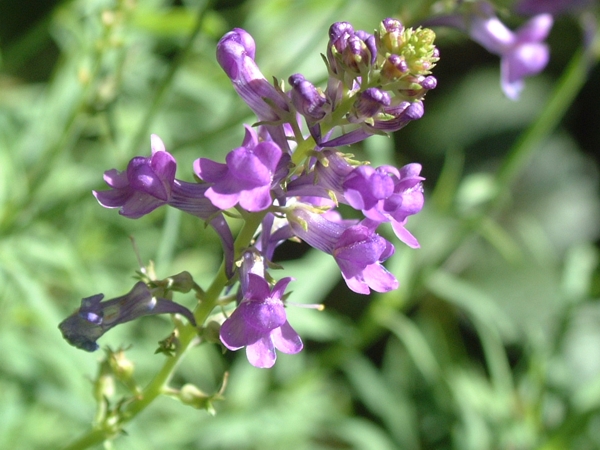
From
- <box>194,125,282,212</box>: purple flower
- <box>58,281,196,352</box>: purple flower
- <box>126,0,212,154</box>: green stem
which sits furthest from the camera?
<box>126,0,212,154</box>: green stem

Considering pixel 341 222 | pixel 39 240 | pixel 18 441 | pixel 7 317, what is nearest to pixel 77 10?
pixel 39 240

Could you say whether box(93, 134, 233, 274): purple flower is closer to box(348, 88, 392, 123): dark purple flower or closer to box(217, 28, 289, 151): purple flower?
box(217, 28, 289, 151): purple flower

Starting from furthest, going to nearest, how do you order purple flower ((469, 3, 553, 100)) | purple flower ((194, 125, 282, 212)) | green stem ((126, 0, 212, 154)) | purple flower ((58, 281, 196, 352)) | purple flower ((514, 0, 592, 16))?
purple flower ((514, 0, 592, 16)) < purple flower ((469, 3, 553, 100)) < green stem ((126, 0, 212, 154)) < purple flower ((58, 281, 196, 352)) < purple flower ((194, 125, 282, 212))

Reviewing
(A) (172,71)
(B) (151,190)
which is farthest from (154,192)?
(A) (172,71)

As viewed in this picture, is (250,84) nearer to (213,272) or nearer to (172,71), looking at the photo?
(172,71)

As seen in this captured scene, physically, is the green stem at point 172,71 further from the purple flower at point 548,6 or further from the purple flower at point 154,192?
the purple flower at point 548,6

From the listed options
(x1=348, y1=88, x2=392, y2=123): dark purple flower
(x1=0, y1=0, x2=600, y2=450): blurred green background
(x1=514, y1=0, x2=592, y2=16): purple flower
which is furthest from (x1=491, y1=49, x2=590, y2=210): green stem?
(x1=348, y1=88, x2=392, y2=123): dark purple flower

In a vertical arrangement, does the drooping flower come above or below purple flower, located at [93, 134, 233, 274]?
below

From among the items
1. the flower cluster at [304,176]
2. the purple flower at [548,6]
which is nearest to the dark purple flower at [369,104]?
the flower cluster at [304,176]
